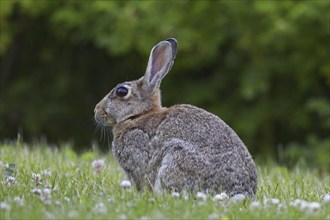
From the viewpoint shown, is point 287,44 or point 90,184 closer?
point 90,184

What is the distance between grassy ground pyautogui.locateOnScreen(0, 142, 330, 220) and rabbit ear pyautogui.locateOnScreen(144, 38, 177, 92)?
973 millimetres

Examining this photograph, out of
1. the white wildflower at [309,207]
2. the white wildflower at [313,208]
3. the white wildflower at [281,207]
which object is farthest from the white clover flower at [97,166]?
the white wildflower at [313,208]

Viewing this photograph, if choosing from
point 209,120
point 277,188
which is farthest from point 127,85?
point 277,188

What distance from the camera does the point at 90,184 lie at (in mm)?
7156

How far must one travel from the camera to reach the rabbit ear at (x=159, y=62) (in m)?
7.64

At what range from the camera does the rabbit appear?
6.68 meters

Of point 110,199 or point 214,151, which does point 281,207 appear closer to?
point 214,151

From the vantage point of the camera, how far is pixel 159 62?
7.69 metres

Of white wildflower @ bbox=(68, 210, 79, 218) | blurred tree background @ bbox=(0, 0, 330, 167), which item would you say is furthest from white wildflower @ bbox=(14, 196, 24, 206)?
blurred tree background @ bbox=(0, 0, 330, 167)

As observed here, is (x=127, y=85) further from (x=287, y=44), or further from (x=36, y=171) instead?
(x=287, y=44)

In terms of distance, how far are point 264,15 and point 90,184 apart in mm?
6995

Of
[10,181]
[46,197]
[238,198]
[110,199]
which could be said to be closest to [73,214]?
[46,197]

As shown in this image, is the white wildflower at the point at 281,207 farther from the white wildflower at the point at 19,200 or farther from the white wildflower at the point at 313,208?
the white wildflower at the point at 19,200

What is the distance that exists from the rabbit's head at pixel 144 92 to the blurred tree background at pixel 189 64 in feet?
18.0
